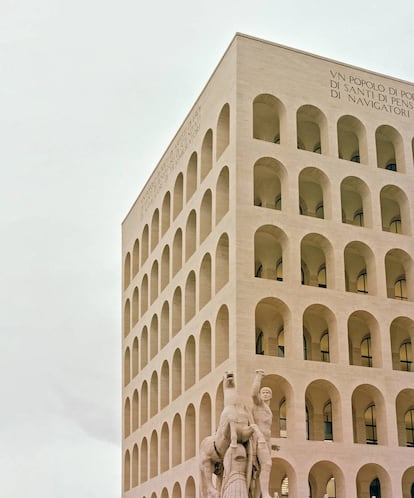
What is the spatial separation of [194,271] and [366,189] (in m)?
9.80

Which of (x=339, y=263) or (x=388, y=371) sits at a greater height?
(x=339, y=263)

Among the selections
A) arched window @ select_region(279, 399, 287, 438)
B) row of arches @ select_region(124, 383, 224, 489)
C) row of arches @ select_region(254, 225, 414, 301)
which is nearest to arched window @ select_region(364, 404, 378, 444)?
arched window @ select_region(279, 399, 287, 438)

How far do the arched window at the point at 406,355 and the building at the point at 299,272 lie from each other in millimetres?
113

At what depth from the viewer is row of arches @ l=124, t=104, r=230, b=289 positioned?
54062 mm

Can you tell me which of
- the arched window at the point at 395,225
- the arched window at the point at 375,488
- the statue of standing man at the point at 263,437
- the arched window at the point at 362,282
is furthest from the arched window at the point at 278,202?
the statue of standing man at the point at 263,437

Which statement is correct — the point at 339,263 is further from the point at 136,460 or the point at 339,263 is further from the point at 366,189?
the point at 136,460

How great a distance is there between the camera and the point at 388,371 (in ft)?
168

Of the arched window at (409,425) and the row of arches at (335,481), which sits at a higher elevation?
the arched window at (409,425)

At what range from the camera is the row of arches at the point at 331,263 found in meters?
52.3

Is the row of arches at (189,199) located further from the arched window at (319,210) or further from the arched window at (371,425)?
the arched window at (371,425)

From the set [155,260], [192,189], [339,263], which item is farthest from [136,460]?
[339,263]

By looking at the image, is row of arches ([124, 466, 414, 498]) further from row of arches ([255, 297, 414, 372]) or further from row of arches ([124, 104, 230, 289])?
row of arches ([124, 104, 230, 289])

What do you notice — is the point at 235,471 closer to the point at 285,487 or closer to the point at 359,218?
the point at 285,487

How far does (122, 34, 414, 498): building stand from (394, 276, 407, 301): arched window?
9 cm
